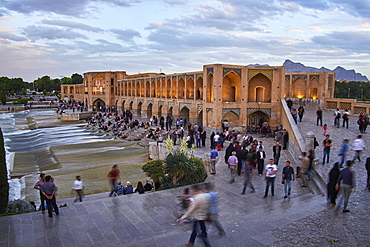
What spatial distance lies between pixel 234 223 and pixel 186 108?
20895mm

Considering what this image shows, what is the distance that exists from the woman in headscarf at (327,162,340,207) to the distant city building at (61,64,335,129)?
1359 centimetres

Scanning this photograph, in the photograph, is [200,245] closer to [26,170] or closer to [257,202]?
[257,202]

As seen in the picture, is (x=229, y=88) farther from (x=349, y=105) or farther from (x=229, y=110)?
(x=349, y=105)

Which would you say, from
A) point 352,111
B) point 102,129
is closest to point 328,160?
point 352,111

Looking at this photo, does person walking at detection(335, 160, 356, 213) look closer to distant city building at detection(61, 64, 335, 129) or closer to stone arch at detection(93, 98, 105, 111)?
distant city building at detection(61, 64, 335, 129)

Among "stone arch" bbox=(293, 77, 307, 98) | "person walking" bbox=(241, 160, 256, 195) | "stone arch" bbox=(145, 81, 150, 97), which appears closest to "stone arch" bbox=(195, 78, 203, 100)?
"stone arch" bbox=(293, 77, 307, 98)

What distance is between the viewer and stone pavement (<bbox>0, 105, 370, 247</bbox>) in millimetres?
5113

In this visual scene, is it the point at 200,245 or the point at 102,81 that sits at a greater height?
the point at 102,81

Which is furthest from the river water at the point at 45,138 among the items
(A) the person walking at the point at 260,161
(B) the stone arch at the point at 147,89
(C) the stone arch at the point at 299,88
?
(C) the stone arch at the point at 299,88

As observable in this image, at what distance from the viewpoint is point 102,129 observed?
27906mm

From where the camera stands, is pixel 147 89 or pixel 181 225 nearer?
pixel 181 225

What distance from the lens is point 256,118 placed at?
828 inches

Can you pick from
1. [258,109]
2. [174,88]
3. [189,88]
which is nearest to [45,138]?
[174,88]

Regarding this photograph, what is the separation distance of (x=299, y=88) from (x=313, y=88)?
1.17 meters
